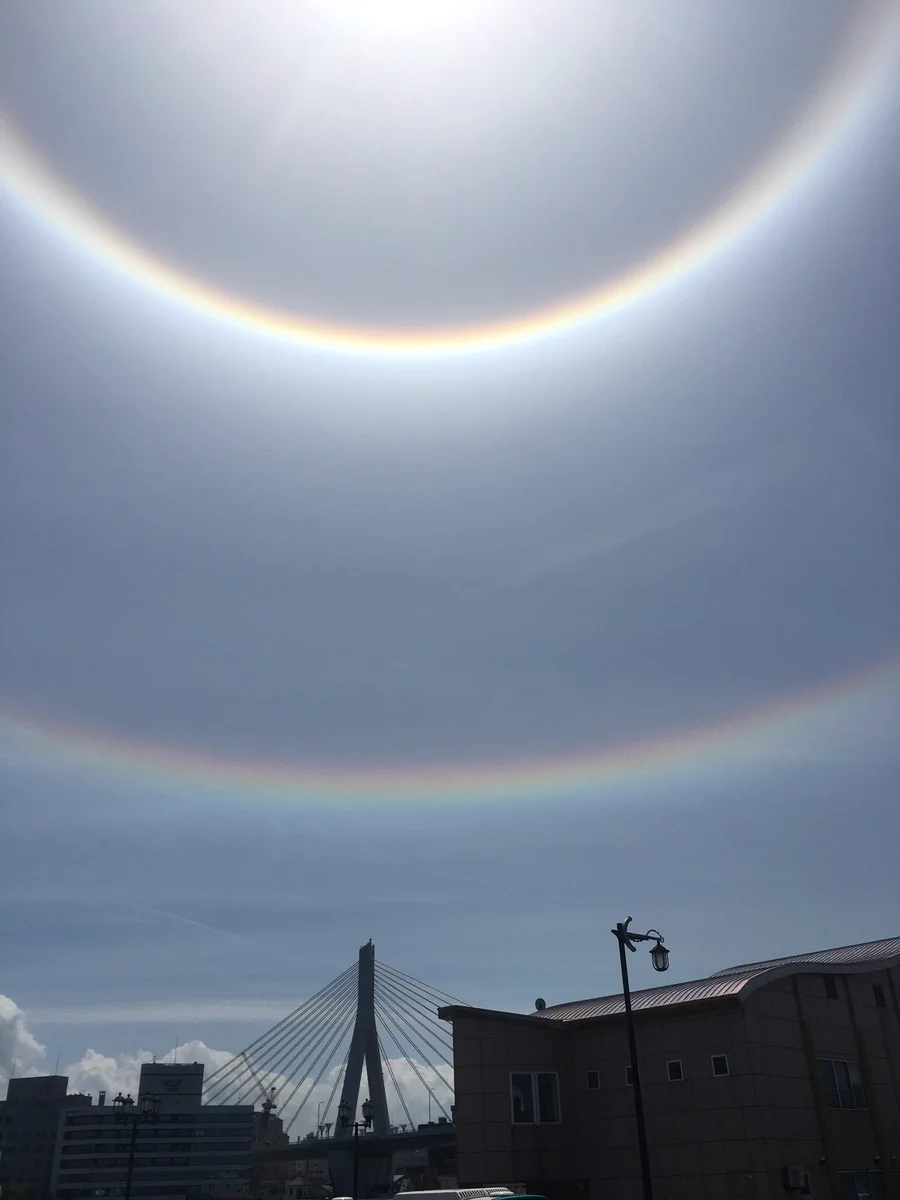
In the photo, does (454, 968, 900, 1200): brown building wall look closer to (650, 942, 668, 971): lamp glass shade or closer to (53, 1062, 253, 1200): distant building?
(650, 942, 668, 971): lamp glass shade

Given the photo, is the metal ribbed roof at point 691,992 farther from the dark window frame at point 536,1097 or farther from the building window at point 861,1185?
the building window at point 861,1185

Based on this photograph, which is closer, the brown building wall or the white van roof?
the white van roof

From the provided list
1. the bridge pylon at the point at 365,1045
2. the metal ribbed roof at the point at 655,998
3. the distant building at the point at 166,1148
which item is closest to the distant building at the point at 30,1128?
the distant building at the point at 166,1148

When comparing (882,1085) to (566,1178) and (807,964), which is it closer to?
(807,964)

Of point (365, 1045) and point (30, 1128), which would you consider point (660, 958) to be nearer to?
point (365, 1045)

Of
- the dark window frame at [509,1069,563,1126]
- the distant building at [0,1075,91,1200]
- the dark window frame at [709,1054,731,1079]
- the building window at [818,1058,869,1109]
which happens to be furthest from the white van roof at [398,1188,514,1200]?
the distant building at [0,1075,91,1200]

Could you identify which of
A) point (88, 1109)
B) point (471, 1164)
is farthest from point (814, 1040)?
point (88, 1109)
